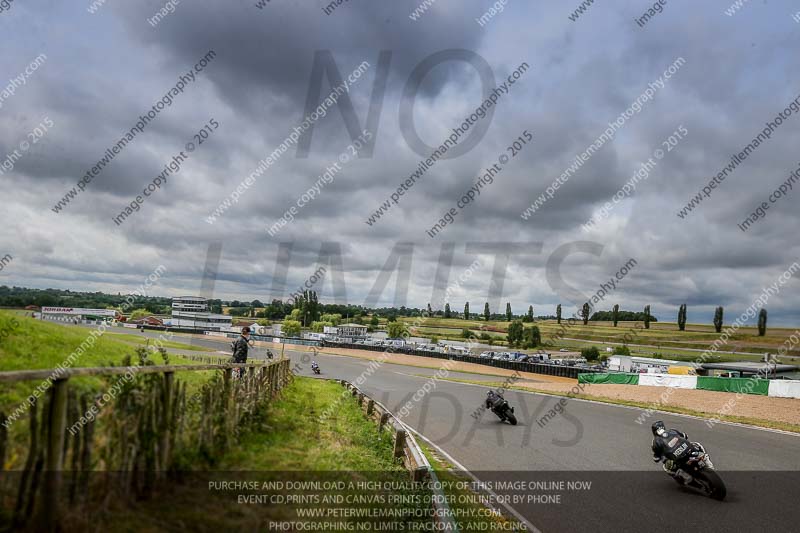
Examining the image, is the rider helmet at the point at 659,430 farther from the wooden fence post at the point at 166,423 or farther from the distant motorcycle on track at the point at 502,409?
the wooden fence post at the point at 166,423

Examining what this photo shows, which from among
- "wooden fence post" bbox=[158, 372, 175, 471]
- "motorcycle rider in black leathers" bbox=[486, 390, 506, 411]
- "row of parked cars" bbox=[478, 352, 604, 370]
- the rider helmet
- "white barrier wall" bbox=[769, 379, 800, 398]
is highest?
"wooden fence post" bbox=[158, 372, 175, 471]

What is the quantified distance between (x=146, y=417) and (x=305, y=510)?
1941mm

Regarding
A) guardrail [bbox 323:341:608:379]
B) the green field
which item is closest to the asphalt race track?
guardrail [bbox 323:341:608:379]

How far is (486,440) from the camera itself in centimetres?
1365

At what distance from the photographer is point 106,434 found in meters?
4.41

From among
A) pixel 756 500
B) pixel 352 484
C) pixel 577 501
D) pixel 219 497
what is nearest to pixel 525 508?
pixel 577 501

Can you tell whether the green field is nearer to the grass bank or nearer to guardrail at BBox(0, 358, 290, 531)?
the grass bank

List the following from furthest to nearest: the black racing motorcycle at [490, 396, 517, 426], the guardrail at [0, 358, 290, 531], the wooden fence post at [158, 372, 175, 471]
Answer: the black racing motorcycle at [490, 396, 517, 426], the wooden fence post at [158, 372, 175, 471], the guardrail at [0, 358, 290, 531]

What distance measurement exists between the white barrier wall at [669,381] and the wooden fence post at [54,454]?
36.3m

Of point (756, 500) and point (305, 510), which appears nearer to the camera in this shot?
point (305, 510)

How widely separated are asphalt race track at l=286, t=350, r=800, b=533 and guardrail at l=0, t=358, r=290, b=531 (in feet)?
16.1

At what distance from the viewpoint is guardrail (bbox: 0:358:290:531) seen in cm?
366

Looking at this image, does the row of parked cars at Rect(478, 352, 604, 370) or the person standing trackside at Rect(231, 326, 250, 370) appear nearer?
the person standing trackside at Rect(231, 326, 250, 370)

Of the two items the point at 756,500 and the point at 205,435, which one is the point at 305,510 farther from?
the point at 756,500
